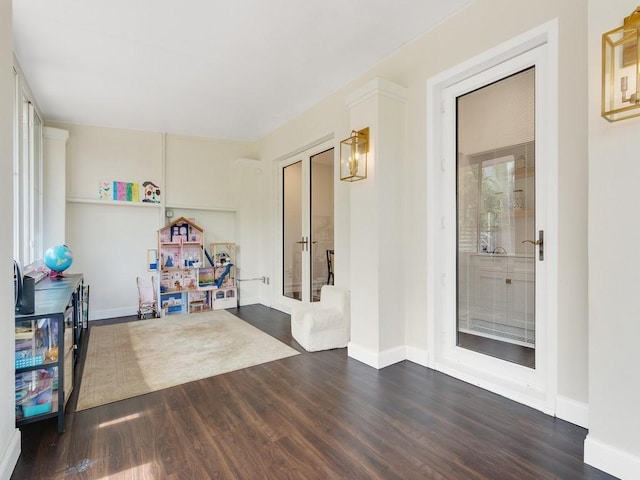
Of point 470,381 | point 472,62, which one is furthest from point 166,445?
point 472,62

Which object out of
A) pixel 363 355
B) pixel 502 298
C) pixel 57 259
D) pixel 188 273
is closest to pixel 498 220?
pixel 502 298

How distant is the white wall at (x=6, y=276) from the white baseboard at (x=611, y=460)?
280 cm

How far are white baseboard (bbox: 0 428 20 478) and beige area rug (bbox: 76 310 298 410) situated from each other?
55cm

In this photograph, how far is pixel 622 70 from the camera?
1.60 meters

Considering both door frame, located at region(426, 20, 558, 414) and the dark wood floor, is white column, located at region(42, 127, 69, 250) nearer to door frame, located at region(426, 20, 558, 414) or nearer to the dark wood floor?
the dark wood floor

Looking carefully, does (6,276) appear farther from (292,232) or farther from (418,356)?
(292,232)

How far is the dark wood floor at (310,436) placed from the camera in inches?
64.7

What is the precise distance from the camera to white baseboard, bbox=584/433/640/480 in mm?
1526

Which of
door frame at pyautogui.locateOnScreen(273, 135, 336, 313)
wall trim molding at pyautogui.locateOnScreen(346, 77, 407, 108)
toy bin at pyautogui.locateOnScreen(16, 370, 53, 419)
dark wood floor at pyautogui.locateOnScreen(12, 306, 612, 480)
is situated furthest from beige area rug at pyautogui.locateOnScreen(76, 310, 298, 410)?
wall trim molding at pyautogui.locateOnScreen(346, 77, 407, 108)

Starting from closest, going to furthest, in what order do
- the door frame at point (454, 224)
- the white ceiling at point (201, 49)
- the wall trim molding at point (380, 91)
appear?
the door frame at point (454, 224) → the white ceiling at point (201, 49) → the wall trim molding at point (380, 91)

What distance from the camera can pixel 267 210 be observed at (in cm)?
570

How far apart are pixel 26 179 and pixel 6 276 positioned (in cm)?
274

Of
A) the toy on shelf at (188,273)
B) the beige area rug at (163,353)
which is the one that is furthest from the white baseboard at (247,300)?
the beige area rug at (163,353)

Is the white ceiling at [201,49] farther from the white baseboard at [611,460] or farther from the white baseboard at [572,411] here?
the white baseboard at [611,460]
